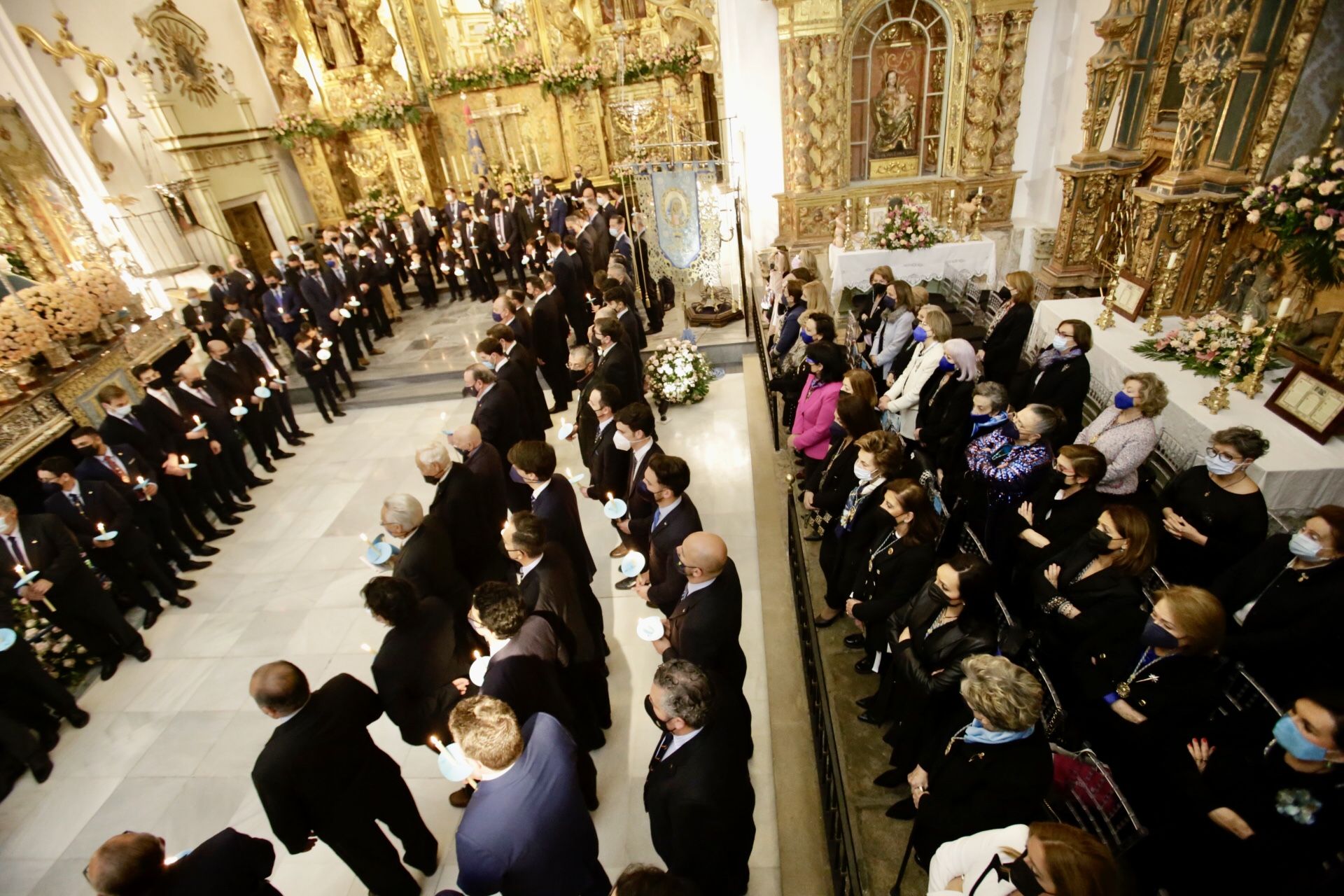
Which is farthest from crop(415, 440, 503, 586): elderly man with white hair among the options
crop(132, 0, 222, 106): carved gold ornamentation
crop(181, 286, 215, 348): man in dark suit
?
crop(132, 0, 222, 106): carved gold ornamentation

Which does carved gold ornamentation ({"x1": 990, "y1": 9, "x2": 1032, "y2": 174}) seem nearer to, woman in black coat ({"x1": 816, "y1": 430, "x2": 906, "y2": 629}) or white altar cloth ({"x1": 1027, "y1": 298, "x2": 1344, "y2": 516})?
white altar cloth ({"x1": 1027, "y1": 298, "x2": 1344, "y2": 516})

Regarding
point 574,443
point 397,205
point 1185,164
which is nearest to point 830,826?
point 574,443

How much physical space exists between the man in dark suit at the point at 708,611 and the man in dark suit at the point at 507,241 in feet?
35.0

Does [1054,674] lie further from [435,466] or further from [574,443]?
[574,443]

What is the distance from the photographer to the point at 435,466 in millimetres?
4164

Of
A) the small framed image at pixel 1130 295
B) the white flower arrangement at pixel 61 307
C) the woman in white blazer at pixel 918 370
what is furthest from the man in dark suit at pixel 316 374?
the small framed image at pixel 1130 295

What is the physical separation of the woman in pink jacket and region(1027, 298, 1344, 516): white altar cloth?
8.95 feet

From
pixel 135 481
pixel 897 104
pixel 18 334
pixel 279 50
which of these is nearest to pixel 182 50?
pixel 279 50

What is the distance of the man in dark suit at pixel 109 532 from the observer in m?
4.91

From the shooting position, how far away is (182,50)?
42.7ft

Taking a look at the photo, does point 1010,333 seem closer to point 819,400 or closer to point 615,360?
point 819,400

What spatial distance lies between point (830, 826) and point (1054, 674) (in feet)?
4.60

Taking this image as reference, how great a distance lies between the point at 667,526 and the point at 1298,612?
9.61 ft

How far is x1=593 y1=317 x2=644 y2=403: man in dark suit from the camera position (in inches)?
226
